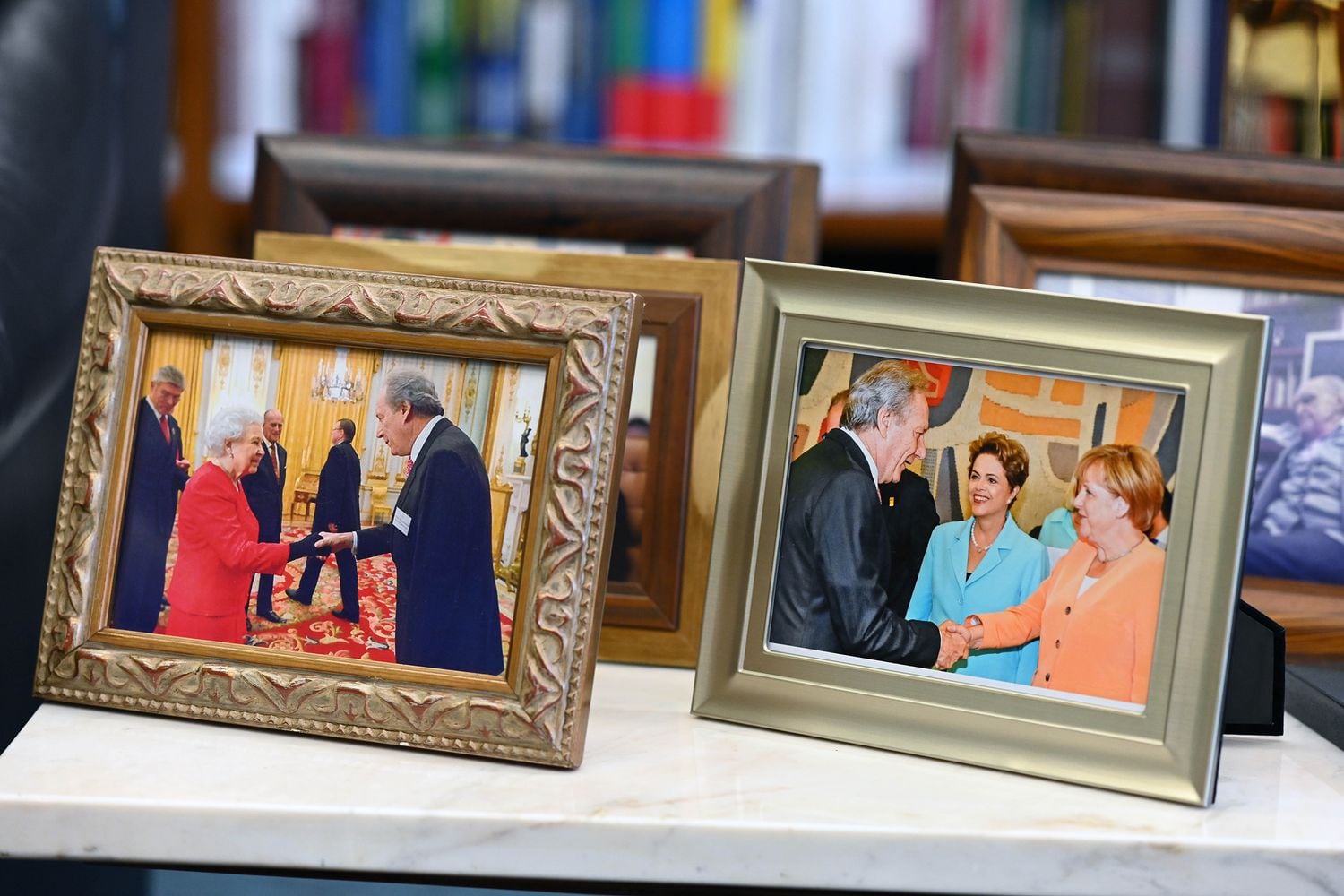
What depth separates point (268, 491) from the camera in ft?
2.26

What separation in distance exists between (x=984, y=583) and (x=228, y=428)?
46 centimetres

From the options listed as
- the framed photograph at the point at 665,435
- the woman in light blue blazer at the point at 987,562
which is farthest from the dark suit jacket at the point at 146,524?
the woman in light blue blazer at the point at 987,562

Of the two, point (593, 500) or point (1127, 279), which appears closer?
point (593, 500)

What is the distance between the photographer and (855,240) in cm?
148

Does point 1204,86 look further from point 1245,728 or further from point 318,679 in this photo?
→ point 318,679

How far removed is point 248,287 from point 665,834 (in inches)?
16.2

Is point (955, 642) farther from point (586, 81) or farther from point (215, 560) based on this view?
point (586, 81)

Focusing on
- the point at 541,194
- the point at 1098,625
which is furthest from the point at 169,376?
the point at 1098,625

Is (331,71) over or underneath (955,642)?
over

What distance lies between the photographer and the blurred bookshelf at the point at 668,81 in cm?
142

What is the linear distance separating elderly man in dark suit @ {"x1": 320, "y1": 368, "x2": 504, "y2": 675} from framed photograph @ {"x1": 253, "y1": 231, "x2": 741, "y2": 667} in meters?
0.17

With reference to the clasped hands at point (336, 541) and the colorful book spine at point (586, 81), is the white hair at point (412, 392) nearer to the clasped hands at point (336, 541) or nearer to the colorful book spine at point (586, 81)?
the clasped hands at point (336, 541)

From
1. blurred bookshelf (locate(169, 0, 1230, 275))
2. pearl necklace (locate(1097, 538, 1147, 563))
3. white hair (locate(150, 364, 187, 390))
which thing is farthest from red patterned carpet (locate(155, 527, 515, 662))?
blurred bookshelf (locate(169, 0, 1230, 275))

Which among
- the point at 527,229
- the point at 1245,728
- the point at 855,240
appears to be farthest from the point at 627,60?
the point at 1245,728
